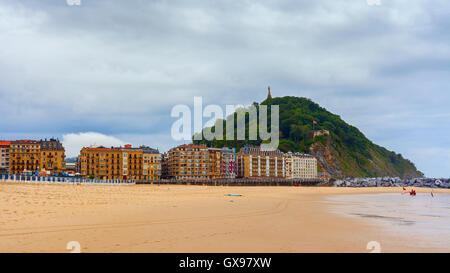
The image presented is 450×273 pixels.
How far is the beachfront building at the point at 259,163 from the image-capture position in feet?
496

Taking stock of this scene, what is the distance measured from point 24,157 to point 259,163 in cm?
8973

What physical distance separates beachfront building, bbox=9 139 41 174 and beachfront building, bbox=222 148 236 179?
2642 inches

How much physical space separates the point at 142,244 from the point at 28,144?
125465 mm

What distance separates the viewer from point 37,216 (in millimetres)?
14086

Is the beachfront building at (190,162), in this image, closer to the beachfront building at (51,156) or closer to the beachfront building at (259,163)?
the beachfront building at (259,163)

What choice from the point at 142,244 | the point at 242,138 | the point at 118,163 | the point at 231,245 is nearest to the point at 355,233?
the point at 231,245

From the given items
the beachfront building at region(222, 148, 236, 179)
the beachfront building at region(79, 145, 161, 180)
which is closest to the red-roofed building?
the beachfront building at region(222, 148, 236, 179)

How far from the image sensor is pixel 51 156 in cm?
11800

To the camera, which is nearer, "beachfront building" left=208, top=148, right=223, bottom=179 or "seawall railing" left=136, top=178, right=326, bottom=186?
"seawall railing" left=136, top=178, right=326, bottom=186

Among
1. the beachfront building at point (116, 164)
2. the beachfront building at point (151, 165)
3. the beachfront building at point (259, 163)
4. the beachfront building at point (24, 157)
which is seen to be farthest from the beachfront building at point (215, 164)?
the beachfront building at point (24, 157)

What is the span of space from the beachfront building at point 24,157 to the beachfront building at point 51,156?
4.17 ft

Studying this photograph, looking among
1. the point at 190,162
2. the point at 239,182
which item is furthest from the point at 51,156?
the point at 239,182

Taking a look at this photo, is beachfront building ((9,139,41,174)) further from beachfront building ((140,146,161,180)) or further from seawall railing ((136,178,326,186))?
seawall railing ((136,178,326,186))

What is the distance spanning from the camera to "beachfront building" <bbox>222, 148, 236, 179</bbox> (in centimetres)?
14488
